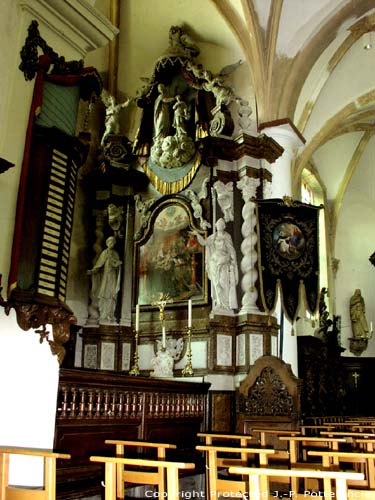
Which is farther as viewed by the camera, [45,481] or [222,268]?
[222,268]

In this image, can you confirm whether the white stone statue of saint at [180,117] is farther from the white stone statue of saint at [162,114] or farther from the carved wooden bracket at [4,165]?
the carved wooden bracket at [4,165]

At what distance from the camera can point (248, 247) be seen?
8680 millimetres

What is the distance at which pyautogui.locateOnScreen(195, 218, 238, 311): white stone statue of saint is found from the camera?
8461mm

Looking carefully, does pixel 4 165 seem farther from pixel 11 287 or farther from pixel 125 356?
pixel 125 356

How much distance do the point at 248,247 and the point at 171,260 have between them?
1.39 metres

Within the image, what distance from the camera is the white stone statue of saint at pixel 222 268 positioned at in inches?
333

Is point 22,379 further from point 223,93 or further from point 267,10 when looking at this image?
point 267,10

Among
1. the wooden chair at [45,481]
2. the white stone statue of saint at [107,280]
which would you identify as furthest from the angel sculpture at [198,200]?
the wooden chair at [45,481]

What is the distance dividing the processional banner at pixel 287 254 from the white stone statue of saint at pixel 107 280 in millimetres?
2622

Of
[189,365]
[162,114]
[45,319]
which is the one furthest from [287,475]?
[162,114]

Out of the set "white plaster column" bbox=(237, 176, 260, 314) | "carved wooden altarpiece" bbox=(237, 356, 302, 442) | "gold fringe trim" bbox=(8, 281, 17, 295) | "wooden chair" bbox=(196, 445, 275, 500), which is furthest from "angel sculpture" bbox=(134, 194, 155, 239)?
"wooden chair" bbox=(196, 445, 275, 500)

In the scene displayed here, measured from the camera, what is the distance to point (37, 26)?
4.80 m

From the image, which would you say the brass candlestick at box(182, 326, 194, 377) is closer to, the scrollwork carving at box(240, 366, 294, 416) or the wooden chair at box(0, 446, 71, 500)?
the scrollwork carving at box(240, 366, 294, 416)

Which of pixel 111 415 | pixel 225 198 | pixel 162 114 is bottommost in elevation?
pixel 111 415
